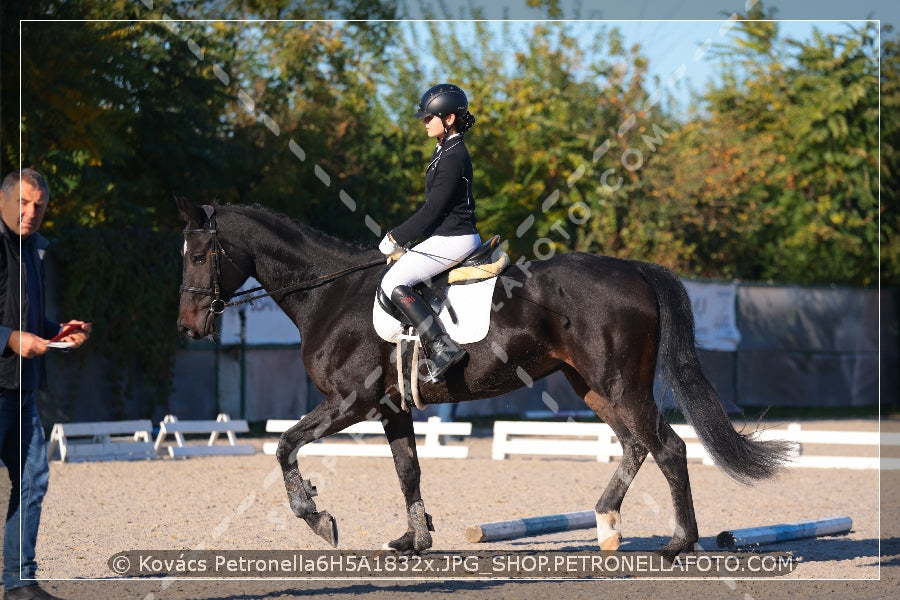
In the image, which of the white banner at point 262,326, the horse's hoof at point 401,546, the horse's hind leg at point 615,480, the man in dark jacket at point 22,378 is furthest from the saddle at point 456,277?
the white banner at point 262,326

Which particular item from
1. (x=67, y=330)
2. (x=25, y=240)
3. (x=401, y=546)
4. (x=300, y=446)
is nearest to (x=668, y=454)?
(x=401, y=546)

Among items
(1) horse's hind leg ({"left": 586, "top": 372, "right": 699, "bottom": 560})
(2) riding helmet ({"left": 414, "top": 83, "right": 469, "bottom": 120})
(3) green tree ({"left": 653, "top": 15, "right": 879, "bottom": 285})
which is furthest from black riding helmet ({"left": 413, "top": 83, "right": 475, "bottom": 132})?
(3) green tree ({"left": 653, "top": 15, "right": 879, "bottom": 285})

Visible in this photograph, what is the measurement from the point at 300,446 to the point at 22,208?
2.49 meters

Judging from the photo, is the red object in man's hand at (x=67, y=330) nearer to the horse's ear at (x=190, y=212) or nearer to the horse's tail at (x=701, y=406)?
the horse's ear at (x=190, y=212)

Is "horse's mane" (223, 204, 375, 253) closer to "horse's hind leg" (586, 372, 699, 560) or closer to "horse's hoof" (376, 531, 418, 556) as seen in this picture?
"horse's hoof" (376, 531, 418, 556)

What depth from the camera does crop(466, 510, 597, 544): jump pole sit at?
784 cm

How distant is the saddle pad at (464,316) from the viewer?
7418mm

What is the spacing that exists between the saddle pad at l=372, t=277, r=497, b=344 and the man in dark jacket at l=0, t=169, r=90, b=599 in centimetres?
228

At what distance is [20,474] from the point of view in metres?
5.81

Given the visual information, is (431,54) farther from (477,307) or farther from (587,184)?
(477,307)

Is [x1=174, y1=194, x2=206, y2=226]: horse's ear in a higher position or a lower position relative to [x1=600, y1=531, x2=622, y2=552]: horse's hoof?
higher

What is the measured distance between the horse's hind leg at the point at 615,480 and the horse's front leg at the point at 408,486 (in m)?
1.22

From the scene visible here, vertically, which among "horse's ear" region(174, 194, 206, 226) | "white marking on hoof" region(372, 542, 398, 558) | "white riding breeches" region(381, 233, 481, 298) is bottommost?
"white marking on hoof" region(372, 542, 398, 558)

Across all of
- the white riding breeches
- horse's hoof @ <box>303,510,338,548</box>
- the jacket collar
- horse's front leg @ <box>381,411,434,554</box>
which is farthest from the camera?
horse's front leg @ <box>381,411,434,554</box>
